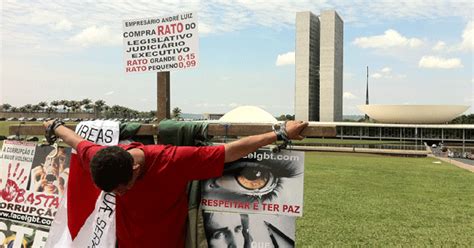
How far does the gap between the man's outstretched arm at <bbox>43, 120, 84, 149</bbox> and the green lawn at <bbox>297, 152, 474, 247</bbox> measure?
12.3 feet

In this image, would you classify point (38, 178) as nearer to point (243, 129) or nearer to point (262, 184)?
point (243, 129)

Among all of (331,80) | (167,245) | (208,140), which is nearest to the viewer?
(167,245)

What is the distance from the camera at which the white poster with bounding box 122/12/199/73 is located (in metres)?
3.12

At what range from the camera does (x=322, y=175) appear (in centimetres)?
1573

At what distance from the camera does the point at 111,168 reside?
6.97 feet

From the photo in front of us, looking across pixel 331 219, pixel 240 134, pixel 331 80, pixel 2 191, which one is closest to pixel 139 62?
pixel 240 134

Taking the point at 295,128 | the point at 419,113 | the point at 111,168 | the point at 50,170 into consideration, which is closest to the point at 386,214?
the point at 295,128

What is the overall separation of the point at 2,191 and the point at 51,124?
1.03 meters

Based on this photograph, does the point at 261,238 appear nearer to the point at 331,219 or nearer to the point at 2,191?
the point at 2,191

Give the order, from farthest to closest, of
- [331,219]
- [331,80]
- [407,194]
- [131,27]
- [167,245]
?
1. [331,80]
2. [407,194]
3. [331,219]
4. [131,27]
5. [167,245]

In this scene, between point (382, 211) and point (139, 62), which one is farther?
point (382, 211)

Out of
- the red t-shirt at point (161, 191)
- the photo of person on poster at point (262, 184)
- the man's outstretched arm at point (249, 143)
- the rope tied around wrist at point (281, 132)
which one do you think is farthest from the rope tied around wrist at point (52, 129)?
the rope tied around wrist at point (281, 132)

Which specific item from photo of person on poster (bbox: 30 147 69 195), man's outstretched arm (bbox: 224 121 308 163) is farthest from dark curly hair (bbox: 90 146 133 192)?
photo of person on poster (bbox: 30 147 69 195)

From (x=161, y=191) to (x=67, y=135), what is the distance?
3.44 feet
